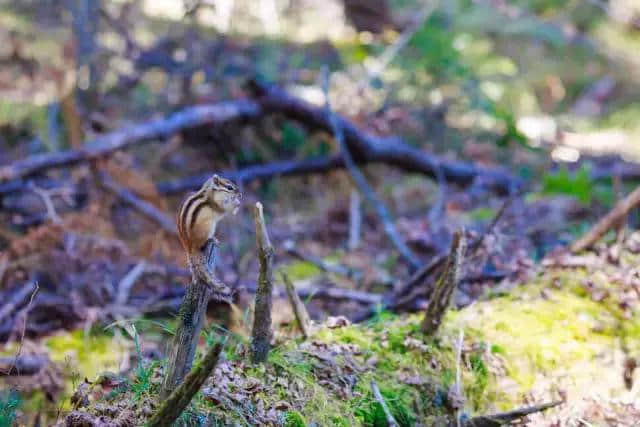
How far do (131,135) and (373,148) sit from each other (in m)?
2.79

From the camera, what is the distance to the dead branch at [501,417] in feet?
8.28

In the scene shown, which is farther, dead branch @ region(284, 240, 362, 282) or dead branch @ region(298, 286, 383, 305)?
dead branch @ region(284, 240, 362, 282)

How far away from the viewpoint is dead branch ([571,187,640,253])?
4074mm

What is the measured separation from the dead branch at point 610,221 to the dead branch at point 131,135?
13.4ft

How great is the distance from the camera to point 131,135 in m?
6.11

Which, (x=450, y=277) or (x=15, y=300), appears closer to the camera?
(x=450, y=277)

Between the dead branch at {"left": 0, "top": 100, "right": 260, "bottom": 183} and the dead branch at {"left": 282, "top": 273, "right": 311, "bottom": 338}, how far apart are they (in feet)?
11.9

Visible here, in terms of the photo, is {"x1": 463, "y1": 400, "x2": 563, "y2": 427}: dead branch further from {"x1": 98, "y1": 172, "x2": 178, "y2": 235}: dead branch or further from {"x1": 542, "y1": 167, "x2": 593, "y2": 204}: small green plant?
{"x1": 542, "y1": 167, "x2": 593, "y2": 204}: small green plant

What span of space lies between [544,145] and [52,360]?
7437 millimetres

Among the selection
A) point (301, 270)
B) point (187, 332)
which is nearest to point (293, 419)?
point (187, 332)

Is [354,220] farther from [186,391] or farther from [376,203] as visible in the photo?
[186,391]

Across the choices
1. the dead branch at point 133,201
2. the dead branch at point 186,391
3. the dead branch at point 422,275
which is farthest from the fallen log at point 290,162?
the dead branch at point 186,391

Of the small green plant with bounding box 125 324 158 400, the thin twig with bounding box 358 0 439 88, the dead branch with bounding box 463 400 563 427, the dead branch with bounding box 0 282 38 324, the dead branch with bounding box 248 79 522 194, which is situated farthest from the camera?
the thin twig with bounding box 358 0 439 88

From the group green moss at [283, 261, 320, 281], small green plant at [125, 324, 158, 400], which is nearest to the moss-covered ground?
small green plant at [125, 324, 158, 400]
